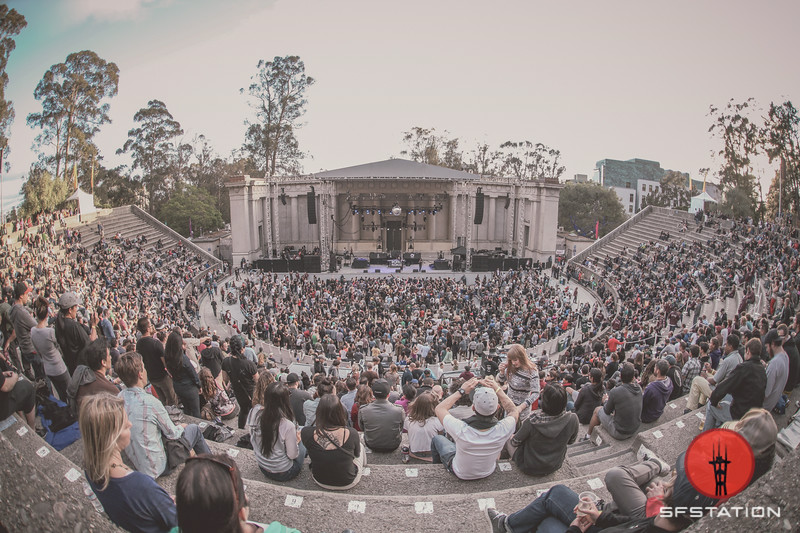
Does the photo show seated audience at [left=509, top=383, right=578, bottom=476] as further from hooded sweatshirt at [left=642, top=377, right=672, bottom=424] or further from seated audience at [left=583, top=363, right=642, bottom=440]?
hooded sweatshirt at [left=642, top=377, right=672, bottom=424]

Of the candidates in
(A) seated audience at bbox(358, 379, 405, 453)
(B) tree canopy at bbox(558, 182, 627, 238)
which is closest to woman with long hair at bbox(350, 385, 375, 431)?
(A) seated audience at bbox(358, 379, 405, 453)

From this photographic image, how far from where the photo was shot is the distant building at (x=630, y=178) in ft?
251

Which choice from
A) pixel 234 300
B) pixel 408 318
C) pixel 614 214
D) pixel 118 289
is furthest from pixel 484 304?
pixel 614 214

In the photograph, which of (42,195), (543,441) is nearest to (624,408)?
(543,441)

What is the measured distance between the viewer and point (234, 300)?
80.3ft

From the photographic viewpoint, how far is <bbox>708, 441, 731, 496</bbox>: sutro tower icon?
2.17 m

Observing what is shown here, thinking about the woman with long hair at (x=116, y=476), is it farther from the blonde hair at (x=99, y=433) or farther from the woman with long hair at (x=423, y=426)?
the woman with long hair at (x=423, y=426)

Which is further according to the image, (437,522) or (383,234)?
(383,234)

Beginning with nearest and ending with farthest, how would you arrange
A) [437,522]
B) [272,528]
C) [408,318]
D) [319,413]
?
1. [272,528]
2. [437,522]
3. [319,413]
4. [408,318]

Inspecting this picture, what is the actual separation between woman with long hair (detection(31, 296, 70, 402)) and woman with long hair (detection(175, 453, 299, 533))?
16.1 feet

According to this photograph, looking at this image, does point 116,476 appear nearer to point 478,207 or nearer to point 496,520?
point 496,520

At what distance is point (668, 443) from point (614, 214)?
50604 mm

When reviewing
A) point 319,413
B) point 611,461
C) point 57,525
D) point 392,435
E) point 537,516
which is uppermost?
point 57,525

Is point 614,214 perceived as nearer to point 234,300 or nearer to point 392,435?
point 234,300
